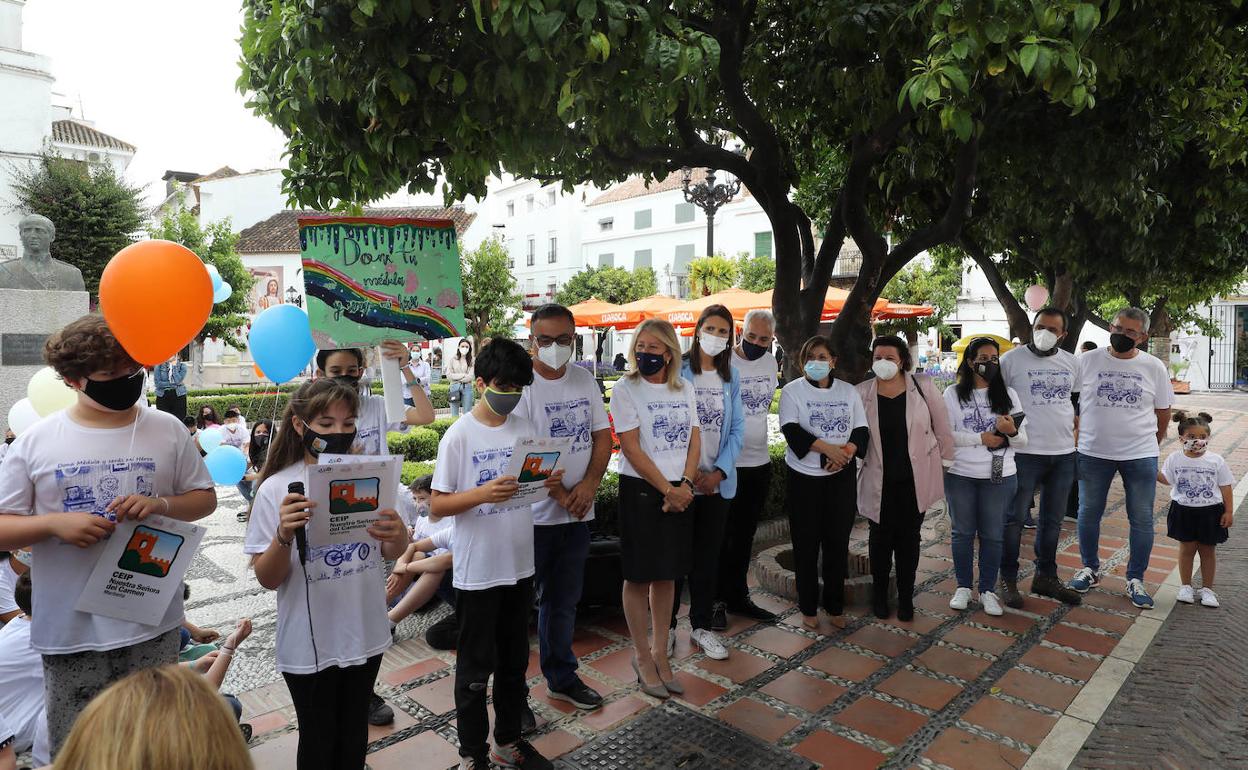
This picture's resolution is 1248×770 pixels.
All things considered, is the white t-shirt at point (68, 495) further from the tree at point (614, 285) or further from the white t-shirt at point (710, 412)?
the tree at point (614, 285)

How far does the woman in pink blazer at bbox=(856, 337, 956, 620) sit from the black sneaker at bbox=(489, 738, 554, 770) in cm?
277

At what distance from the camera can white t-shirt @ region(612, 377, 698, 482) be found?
13.0 feet

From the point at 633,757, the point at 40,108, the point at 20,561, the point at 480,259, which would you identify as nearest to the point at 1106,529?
the point at 633,757

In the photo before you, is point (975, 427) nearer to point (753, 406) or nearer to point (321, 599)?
point (753, 406)

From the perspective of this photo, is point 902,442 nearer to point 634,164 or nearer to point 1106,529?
point 634,164

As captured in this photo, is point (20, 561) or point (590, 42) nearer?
point (590, 42)

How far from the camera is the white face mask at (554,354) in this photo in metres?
3.75

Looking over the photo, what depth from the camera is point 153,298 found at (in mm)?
2889

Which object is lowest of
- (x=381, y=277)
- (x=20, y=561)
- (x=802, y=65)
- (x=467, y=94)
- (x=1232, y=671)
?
(x=1232, y=671)

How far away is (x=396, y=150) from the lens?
3.65 meters

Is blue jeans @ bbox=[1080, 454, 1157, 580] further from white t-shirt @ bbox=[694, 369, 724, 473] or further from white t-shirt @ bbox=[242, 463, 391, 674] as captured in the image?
white t-shirt @ bbox=[242, 463, 391, 674]

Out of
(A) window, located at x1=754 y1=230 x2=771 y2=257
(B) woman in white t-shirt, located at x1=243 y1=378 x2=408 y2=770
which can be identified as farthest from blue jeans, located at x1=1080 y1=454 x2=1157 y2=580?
(A) window, located at x1=754 y1=230 x2=771 y2=257

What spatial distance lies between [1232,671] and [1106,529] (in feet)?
11.3

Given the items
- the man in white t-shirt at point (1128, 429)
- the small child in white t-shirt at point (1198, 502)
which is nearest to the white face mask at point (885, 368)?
the man in white t-shirt at point (1128, 429)
